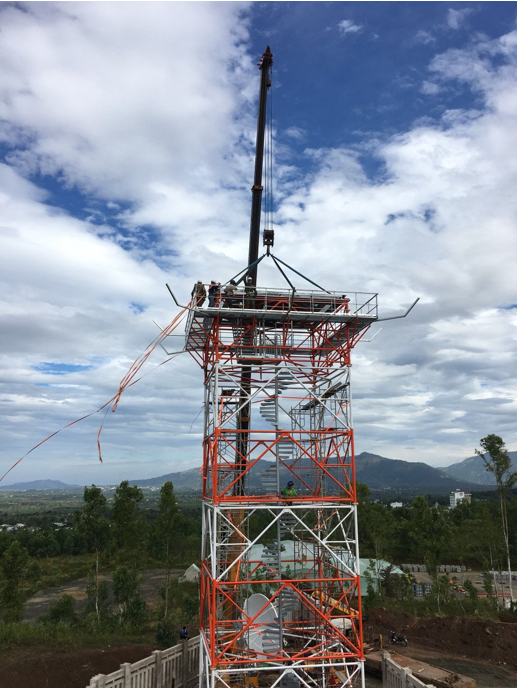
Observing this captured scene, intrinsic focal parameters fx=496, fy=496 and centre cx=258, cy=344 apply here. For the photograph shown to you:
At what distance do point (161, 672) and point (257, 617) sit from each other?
455 centimetres

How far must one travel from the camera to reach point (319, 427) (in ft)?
74.8

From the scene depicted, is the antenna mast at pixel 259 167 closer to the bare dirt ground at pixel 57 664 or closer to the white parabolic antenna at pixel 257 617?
the white parabolic antenna at pixel 257 617

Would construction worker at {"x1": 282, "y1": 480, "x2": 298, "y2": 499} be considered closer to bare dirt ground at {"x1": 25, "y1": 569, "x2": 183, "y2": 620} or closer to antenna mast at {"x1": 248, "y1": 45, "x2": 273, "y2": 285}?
antenna mast at {"x1": 248, "y1": 45, "x2": 273, "y2": 285}

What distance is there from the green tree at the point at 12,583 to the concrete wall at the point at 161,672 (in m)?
16.4

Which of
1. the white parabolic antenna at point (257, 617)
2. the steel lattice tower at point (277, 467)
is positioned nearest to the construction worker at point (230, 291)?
the steel lattice tower at point (277, 467)

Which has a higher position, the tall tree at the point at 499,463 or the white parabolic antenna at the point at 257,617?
the tall tree at the point at 499,463

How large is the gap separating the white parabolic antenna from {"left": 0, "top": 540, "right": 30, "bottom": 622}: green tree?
63.2ft

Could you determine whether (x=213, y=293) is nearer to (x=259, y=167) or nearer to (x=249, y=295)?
(x=249, y=295)

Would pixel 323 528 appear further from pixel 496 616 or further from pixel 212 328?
pixel 496 616

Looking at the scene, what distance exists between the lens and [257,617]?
63.7 feet

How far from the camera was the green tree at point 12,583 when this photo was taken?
32.3 m

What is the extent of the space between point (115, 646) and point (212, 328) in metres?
16.4

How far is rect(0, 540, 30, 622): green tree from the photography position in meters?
32.3

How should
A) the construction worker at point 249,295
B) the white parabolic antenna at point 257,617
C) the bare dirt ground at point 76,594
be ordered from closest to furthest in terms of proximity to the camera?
the white parabolic antenna at point 257,617 → the construction worker at point 249,295 → the bare dirt ground at point 76,594
